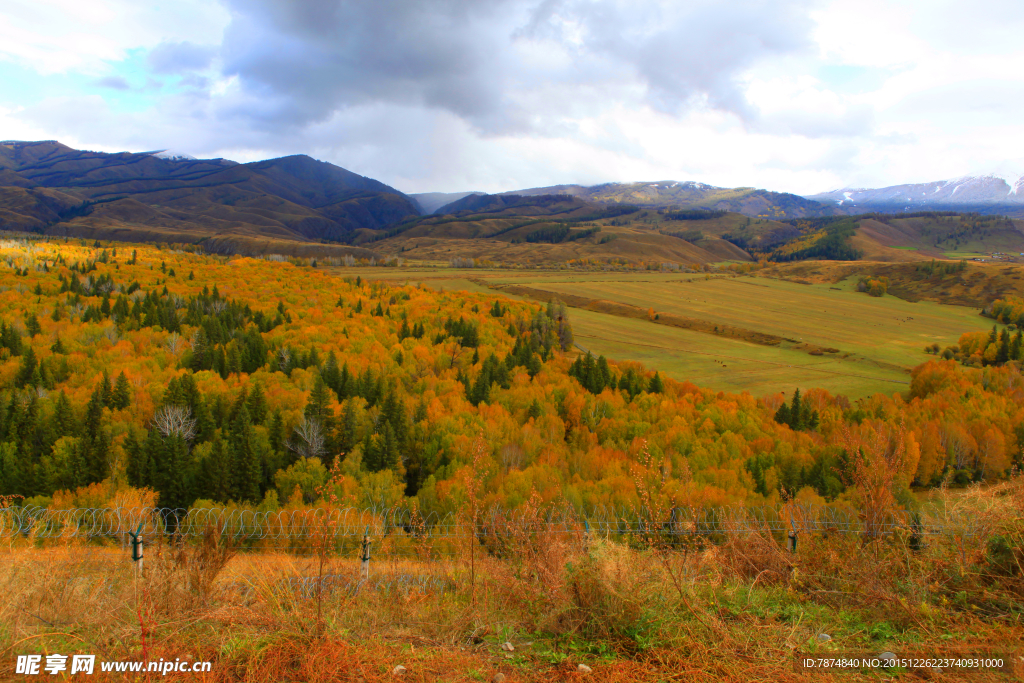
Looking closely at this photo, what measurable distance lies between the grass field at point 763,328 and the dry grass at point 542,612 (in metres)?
68.6

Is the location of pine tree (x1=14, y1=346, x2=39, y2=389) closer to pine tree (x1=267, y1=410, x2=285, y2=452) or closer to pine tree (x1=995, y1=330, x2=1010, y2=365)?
pine tree (x1=267, y1=410, x2=285, y2=452)

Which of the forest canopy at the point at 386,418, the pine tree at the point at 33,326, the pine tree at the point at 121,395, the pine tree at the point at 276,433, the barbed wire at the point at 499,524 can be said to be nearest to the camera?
the barbed wire at the point at 499,524

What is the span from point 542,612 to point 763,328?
121703 mm

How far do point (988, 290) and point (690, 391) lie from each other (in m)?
155

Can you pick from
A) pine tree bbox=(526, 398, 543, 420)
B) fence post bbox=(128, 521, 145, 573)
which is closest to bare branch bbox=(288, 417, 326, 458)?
pine tree bbox=(526, 398, 543, 420)

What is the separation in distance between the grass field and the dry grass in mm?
68567

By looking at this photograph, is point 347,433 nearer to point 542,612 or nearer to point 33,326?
point 542,612

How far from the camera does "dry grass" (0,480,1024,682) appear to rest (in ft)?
24.6

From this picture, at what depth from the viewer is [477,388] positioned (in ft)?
189

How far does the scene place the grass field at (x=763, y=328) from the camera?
83.0m

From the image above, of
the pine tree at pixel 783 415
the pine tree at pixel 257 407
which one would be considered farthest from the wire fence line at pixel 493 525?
the pine tree at pixel 783 415

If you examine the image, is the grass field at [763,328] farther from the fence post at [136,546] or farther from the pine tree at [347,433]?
the fence post at [136,546]

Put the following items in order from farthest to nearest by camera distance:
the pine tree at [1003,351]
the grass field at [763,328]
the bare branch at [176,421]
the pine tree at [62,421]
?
the pine tree at [1003,351] → the grass field at [763,328] → the bare branch at [176,421] → the pine tree at [62,421]

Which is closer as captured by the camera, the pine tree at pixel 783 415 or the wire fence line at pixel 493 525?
the wire fence line at pixel 493 525
